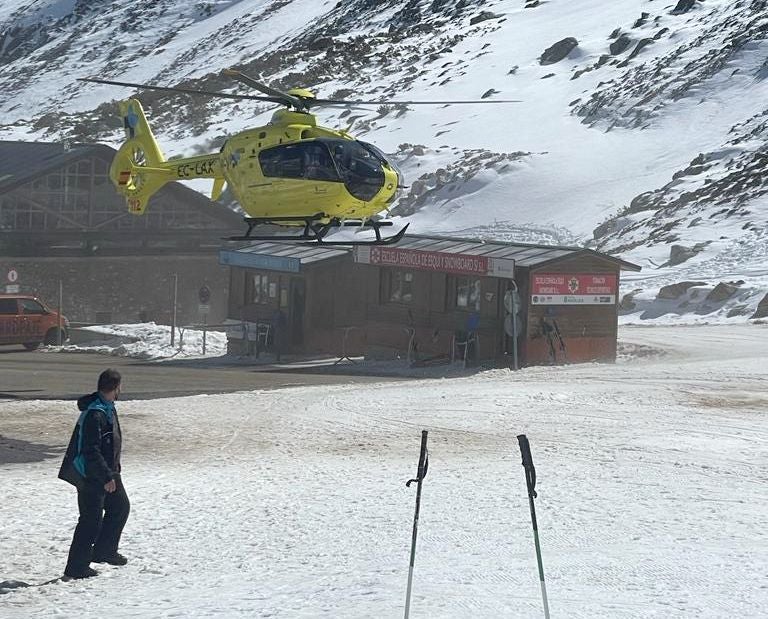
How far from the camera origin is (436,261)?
112 feet

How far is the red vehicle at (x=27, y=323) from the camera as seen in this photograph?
3894 cm

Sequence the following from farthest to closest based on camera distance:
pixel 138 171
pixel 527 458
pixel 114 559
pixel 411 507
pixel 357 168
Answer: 1. pixel 138 171
2. pixel 357 168
3. pixel 411 507
4. pixel 114 559
5. pixel 527 458

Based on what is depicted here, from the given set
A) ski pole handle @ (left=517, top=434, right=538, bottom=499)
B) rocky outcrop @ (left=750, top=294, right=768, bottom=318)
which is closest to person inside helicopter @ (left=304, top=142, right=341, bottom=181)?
ski pole handle @ (left=517, top=434, right=538, bottom=499)

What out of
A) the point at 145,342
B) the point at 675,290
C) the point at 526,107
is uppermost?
the point at 526,107

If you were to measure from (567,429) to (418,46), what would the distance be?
103 m

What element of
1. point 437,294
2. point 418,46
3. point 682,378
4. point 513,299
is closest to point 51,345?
point 437,294

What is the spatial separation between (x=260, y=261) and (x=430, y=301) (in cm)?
635

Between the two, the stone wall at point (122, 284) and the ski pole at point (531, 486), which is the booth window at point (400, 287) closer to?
the stone wall at point (122, 284)

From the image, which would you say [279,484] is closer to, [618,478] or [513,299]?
[618,478]

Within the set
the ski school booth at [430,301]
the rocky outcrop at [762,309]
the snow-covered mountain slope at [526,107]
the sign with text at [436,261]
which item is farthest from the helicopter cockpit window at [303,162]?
the snow-covered mountain slope at [526,107]

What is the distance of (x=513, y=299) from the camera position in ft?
103

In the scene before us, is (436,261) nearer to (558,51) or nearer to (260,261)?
(260,261)

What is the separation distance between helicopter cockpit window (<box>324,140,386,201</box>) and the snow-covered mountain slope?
939 inches

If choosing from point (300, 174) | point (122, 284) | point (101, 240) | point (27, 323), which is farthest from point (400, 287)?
point (101, 240)
